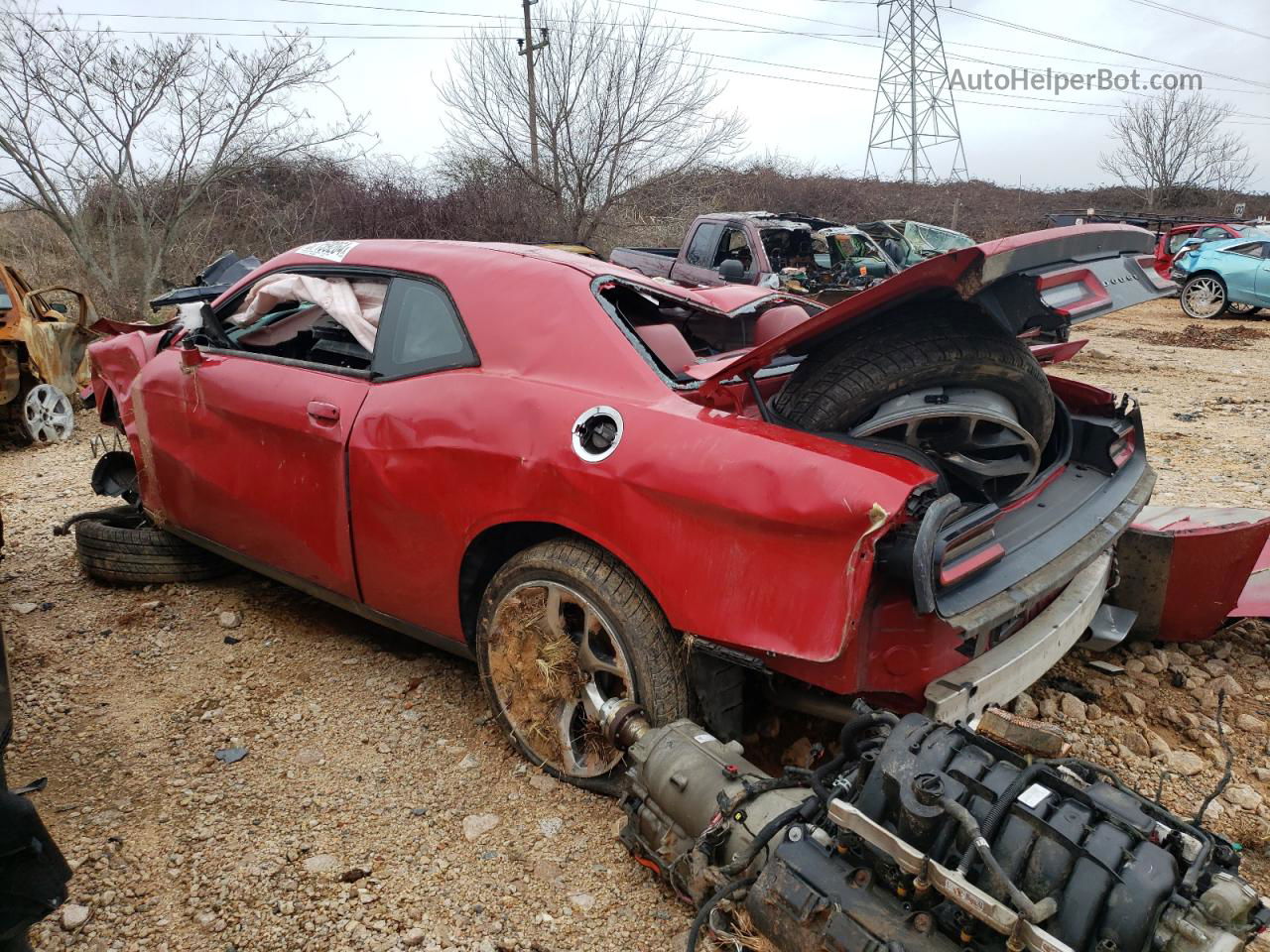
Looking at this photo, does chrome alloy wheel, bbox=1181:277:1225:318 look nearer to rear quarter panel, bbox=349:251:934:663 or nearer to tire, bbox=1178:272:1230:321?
tire, bbox=1178:272:1230:321

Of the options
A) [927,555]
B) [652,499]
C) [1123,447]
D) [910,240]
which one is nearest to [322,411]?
[652,499]

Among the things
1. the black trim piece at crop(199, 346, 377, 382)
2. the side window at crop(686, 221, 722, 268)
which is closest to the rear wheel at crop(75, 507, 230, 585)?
the black trim piece at crop(199, 346, 377, 382)

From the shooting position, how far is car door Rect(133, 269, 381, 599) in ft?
10.3

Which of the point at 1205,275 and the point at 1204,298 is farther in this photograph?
the point at 1204,298

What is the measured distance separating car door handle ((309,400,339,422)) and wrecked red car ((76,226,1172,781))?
2cm

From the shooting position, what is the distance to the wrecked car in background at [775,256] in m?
10.4

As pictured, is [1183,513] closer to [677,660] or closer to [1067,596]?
[1067,596]

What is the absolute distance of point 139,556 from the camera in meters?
4.21

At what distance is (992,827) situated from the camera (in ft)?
5.76

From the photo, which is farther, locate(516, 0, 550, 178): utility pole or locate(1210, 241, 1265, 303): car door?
locate(516, 0, 550, 178): utility pole

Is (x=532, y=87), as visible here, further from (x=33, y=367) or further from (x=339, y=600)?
(x=339, y=600)

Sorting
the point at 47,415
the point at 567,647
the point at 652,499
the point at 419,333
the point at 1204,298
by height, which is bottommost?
the point at 567,647

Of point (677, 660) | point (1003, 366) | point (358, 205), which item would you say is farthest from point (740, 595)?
point (358, 205)

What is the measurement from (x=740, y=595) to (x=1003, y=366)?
3.16ft
